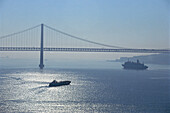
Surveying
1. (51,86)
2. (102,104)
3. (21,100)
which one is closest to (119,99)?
(102,104)

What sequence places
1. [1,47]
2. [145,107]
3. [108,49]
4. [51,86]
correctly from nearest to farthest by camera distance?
[145,107] → [51,86] → [1,47] → [108,49]

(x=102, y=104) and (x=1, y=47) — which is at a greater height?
(x=1, y=47)

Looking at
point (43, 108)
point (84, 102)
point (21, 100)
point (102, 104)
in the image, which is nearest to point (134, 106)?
point (102, 104)

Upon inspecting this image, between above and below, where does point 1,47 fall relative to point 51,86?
above

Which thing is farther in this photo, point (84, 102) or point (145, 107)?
point (84, 102)

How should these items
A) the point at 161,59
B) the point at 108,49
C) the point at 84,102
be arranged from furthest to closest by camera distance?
the point at 161,59
the point at 108,49
the point at 84,102

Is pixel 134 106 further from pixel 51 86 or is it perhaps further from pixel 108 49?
pixel 108 49

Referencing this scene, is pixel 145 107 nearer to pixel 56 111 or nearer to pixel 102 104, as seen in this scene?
pixel 102 104

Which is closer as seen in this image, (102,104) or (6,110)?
(6,110)

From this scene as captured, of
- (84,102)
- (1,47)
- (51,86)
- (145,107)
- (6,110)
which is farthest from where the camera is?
(1,47)
